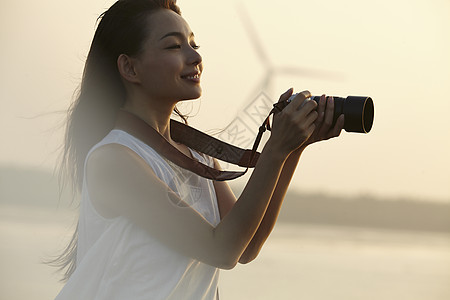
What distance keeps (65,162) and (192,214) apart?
416 mm

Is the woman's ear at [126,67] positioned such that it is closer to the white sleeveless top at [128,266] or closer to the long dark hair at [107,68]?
the long dark hair at [107,68]

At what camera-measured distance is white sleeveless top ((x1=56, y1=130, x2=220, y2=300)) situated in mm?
1170

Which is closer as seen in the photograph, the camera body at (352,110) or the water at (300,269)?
the camera body at (352,110)

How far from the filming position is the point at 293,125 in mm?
1145

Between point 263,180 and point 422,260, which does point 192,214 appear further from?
point 422,260

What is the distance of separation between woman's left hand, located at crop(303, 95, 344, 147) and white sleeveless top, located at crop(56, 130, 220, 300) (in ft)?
0.92

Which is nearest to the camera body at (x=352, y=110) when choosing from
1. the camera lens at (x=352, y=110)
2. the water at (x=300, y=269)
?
the camera lens at (x=352, y=110)

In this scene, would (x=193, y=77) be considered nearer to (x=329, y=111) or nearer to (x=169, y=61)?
(x=169, y=61)

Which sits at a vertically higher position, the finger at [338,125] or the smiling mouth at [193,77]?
the smiling mouth at [193,77]

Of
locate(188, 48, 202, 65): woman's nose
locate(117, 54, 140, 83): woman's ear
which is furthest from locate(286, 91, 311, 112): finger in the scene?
locate(117, 54, 140, 83): woman's ear

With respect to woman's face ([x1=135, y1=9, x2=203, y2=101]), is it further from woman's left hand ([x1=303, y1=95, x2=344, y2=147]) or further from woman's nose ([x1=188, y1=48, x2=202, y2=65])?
woman's left hand ([x1=303, y1=95, x2=344, y2=147])

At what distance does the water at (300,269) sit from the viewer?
141 inches

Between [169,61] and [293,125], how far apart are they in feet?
0.91

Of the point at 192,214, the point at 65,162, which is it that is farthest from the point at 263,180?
the point at 65,162
